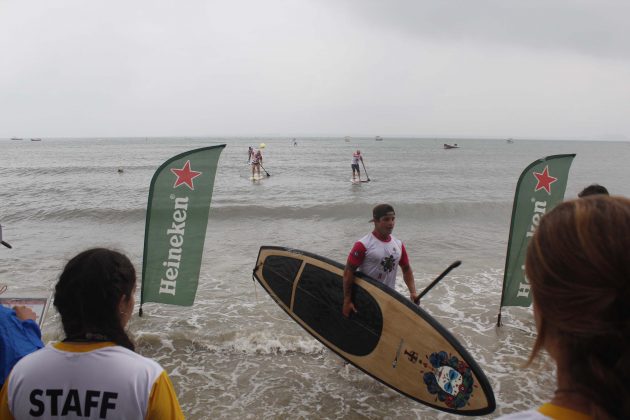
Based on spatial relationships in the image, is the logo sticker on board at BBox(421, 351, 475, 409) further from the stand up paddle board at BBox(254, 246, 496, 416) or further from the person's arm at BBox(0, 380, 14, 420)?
the person's arm at BBox(0, 380, 14, 420)

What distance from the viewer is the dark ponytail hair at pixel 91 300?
1.68m

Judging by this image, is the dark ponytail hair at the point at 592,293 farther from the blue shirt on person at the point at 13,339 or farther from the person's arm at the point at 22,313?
the person's arm at the point at 22,313

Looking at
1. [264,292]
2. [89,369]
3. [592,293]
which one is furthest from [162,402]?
[264,292]

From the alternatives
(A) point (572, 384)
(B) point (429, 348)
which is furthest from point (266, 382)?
(A) point (572, 384)

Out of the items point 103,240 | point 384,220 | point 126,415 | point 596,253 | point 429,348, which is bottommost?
point 103,240

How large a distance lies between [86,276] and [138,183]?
26742 mm

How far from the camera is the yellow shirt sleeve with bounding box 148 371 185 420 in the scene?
5.39ft

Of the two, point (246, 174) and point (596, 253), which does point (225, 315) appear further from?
point (246, 174)

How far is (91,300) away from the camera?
1695 millimetres

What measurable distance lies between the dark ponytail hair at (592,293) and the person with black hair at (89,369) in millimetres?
1450

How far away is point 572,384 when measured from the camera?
3.38 feet

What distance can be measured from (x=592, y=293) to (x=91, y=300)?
1758 millimetres

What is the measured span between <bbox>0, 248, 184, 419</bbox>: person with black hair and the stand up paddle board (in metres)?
3.27

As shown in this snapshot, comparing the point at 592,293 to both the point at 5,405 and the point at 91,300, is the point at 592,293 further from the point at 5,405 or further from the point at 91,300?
the point at 5,405
